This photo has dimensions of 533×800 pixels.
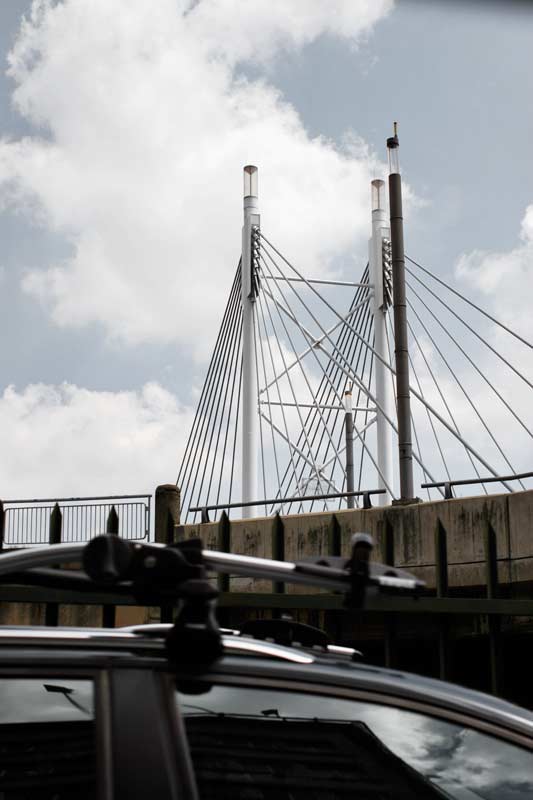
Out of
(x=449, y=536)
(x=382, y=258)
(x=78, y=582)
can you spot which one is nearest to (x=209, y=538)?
(x=449, y=536)

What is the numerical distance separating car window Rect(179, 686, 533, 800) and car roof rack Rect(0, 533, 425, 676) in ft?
0.37

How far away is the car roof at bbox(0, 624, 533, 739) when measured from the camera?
6.61ft

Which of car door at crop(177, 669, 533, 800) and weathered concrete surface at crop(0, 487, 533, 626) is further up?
weathered concrete surface at crop(0, 487, 533, 626)

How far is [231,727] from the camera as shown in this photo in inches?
79.2

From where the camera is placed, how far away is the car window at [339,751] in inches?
78.2

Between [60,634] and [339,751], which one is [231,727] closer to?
[339,751]

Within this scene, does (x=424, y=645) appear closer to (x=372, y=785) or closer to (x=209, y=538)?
(x=209, y=538)

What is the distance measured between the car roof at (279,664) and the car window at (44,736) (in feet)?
0.21

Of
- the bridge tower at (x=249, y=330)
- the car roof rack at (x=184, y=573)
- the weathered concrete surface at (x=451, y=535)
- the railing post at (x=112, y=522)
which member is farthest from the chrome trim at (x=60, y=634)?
the bridge tower at (x=249, y=330)

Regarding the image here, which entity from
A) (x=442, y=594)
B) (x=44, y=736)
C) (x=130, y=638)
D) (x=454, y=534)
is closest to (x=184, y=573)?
(x=130, y=638)

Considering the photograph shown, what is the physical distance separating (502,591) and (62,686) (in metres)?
9.46

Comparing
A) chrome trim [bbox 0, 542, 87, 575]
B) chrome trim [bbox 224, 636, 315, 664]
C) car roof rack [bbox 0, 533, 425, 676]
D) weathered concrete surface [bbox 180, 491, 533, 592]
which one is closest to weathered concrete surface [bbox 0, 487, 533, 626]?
weathered concrete surface [bbox 180, 491, 533, 592]

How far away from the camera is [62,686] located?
6.44ft

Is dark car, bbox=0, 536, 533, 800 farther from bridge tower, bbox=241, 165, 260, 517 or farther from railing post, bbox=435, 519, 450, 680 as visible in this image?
bridge tower, bbox=241, 165, 260, 517
